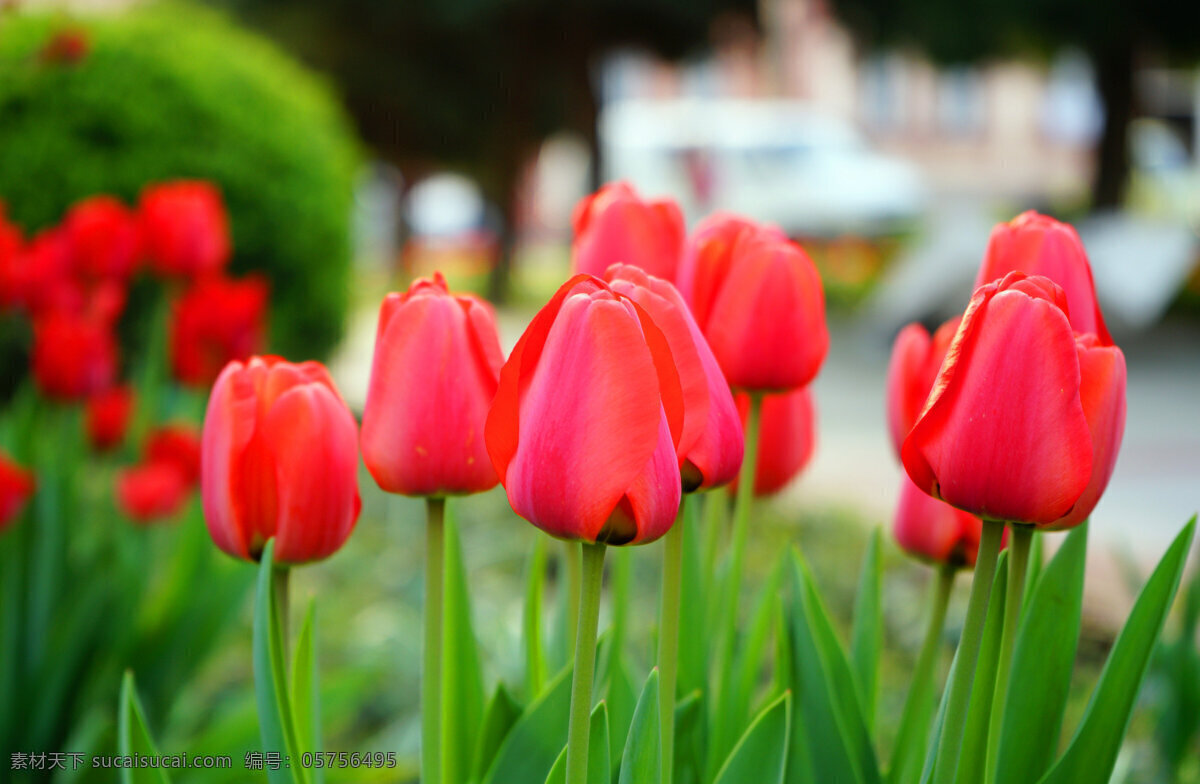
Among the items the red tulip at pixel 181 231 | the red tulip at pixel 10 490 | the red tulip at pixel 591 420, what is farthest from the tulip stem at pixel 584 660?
the red tulip at pixel 181 231

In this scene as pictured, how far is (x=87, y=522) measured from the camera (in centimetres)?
251

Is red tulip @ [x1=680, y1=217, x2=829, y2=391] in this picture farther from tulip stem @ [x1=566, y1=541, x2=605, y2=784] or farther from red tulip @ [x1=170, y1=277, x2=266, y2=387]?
red tulip @ [x1=170, y1=277, x2=266, y2=387]

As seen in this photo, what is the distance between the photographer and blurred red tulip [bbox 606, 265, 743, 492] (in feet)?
2.19

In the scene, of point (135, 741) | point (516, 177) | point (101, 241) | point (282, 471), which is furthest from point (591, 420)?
point (516, 177)

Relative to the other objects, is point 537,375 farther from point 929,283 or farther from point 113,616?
point 929,283

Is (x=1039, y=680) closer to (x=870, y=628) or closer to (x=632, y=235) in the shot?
(x=870, y=628)

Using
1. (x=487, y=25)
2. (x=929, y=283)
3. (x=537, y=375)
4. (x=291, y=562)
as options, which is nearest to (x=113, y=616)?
(x=291, y=562)

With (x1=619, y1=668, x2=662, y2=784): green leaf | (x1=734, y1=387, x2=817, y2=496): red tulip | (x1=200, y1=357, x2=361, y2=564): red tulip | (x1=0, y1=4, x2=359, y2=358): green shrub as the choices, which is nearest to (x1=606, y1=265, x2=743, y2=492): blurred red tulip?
(x1=619, y1=668, x2=662, y2=784): green leaf

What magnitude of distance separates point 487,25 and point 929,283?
6088mm

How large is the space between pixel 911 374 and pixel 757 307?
0.15 m

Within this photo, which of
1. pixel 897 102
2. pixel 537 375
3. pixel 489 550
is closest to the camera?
pixel 537 375

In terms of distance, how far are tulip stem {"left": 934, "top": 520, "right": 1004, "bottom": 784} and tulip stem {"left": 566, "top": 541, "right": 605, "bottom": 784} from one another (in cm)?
22

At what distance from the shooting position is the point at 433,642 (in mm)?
818

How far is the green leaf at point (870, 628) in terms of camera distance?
42.1 inches
